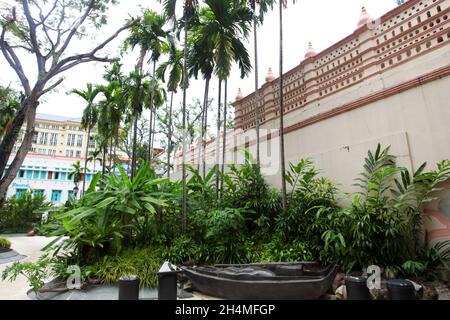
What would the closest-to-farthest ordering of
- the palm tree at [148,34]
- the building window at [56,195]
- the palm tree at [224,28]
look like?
the palm tree at [224,28], the palm tree at [148,34], the building window at [56,195]

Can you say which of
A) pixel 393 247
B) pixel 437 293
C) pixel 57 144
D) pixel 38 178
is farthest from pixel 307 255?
pixel 57 144

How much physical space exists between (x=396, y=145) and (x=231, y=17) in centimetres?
538

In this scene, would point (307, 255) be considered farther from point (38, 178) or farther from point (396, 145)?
point (38, 178)

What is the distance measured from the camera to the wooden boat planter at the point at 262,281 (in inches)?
139

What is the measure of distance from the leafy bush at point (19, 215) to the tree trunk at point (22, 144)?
9.71 meters

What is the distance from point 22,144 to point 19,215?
11.9 metres

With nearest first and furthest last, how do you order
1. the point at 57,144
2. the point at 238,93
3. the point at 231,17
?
1. the point at 231,17
2. the point at 238,93
3. the point at 57,144

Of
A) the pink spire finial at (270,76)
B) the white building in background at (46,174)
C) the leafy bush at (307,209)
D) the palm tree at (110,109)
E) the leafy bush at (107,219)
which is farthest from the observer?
the white building in background at (46,174)

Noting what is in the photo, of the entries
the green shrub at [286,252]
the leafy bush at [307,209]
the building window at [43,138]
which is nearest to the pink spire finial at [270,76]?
the leafy bush at [307,209]

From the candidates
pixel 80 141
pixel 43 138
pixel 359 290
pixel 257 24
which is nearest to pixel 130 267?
pixel 359 290

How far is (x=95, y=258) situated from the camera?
520 centimetres

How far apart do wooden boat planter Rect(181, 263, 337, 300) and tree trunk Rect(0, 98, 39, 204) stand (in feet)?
23.5

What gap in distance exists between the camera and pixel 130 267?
4773 millimetres

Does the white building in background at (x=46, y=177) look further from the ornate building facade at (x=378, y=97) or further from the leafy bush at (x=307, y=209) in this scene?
the leafy bush at (x=307, y=209)
